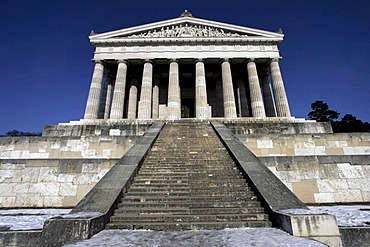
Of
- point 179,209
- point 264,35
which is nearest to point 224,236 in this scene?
point 179,209

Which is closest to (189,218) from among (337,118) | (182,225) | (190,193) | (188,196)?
(182,225)

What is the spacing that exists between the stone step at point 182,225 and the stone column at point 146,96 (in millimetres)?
18127

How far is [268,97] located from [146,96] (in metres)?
15.2

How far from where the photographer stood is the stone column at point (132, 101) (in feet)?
84.1

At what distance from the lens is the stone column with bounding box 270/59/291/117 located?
22625 mm

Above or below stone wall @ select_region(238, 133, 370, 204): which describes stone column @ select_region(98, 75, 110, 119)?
above

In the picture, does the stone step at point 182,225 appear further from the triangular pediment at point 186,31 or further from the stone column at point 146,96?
the triangular pediment at point 186,31

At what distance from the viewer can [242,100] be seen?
1093 inches

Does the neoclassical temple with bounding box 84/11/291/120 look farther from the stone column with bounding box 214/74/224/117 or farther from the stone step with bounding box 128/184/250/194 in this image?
the stone step with bounding box 128/184/250/194

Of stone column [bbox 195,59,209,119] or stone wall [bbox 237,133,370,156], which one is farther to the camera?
stone column [bbox 195,59,209,119]

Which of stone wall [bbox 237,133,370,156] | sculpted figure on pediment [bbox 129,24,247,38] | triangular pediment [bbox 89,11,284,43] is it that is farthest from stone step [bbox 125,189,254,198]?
sculpted figure on pediment [bbox 129,24,247,38]

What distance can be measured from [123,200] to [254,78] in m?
21.9

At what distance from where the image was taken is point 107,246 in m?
3.66

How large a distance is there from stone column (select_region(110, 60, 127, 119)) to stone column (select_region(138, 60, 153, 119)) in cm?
217
